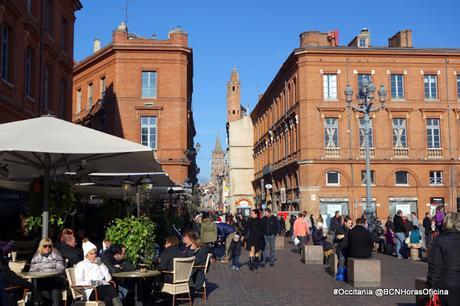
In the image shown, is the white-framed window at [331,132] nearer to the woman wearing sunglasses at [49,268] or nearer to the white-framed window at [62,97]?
the white-framed window at [62,97]

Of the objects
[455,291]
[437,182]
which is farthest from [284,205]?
[455,291]

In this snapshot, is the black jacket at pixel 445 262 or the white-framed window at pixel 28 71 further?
the white-framed window at pixel 28 71

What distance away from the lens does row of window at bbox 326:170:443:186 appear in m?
44.5

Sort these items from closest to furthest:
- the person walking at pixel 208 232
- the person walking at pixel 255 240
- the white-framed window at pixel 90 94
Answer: the person walking at pixel 255 240 → the person walking at pixel 208 232 → the white-framed window at pixel 90 94

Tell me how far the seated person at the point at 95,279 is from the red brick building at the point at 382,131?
36273 mm

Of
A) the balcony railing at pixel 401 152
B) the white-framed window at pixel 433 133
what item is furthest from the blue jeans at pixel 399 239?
the white-framed window at pixel 433 133

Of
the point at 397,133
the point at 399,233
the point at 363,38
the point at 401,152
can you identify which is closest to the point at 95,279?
the point at 399,233

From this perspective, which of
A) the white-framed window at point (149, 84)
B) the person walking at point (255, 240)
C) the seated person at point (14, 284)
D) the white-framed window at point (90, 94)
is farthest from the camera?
the white-framed window at point (90, 94)

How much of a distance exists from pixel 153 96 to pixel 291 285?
97.9 feet

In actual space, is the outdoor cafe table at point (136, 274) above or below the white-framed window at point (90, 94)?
below

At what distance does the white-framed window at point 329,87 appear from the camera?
1784 inches

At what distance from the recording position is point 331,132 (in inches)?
1772

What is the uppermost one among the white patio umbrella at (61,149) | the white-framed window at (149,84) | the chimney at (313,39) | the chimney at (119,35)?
the chimney at (313,39)

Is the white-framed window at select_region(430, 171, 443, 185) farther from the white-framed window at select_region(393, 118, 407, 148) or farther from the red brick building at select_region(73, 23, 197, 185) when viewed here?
the red brick building at select_region(73, 23, 197, 185)
